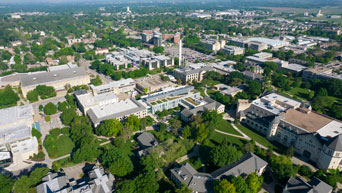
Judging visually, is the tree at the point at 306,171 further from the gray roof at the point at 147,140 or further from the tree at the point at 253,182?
the gray roof at the point at 147,140

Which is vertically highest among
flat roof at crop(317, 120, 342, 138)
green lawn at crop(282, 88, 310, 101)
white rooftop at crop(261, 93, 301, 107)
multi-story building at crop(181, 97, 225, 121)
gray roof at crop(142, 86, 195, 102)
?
white rooftop at crop(261, 93, 301, 107)

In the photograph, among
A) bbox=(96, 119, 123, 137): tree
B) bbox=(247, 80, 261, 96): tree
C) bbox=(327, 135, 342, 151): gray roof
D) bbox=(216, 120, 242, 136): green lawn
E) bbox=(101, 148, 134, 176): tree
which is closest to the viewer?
bbox=(101, 148, 134, 176): tree

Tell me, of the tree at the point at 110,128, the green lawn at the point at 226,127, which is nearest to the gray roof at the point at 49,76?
the tree at the point at 110,128

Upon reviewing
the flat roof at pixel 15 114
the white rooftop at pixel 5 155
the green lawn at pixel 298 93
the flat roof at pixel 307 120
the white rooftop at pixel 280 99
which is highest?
the white rooftop at pixel 280 99

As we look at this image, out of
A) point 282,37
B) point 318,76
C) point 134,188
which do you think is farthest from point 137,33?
point 134,188

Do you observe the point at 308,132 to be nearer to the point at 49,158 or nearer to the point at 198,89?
the point at 198,89

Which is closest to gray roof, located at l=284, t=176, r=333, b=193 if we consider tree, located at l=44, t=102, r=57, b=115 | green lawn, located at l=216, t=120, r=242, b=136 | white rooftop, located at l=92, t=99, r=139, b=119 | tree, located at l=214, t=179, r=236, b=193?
tree, located at l=214, t=179, r=236, b=193

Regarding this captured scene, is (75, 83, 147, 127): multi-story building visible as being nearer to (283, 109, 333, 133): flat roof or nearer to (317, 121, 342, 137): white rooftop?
(283, 109, 333, 133): flat roof
